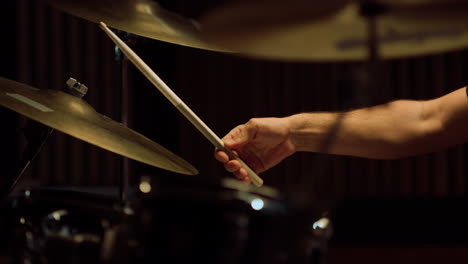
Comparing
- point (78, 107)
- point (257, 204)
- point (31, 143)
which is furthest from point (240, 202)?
point (31, 143)

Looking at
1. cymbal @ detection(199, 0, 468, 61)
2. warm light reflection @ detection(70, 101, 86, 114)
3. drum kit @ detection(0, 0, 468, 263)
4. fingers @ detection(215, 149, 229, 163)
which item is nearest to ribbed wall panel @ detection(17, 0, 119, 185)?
fingers @ detection(215, 149, 229, 163)

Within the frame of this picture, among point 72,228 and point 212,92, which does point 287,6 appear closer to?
point 72,228

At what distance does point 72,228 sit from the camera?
2.91 feet

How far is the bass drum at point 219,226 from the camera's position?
742 mm

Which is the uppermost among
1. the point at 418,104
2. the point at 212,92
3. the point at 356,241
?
the point at 212,92

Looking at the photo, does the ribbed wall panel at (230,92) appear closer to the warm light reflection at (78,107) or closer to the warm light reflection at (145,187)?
the warm light reflection at (78,107)

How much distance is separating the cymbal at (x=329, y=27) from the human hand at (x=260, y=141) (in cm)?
46

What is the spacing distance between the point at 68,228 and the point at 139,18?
48 cm

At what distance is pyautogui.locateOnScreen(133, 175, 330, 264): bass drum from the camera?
0.74m

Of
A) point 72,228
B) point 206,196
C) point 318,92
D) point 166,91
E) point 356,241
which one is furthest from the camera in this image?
point 318,92

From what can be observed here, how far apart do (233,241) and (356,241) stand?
1.85 m

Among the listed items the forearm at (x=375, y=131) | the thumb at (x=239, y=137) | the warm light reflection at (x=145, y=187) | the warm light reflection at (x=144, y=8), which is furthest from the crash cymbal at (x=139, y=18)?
the warm light reflection at (x=145, y=187)

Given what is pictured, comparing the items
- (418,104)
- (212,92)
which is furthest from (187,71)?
(418,104)

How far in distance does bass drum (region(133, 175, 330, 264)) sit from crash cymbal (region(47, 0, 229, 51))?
0.49 meters
